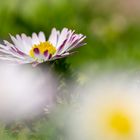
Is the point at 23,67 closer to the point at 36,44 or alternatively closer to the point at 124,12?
the point at 36,44

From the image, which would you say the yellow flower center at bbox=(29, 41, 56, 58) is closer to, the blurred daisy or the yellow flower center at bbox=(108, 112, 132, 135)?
the blurred daisy

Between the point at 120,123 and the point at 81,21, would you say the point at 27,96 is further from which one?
the point at 81,21

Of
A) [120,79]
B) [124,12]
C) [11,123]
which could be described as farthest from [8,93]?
[124,12]

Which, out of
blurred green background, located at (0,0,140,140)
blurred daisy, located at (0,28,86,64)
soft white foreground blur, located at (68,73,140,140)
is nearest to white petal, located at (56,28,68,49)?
blurred daisy, located at (0,28,86,64)

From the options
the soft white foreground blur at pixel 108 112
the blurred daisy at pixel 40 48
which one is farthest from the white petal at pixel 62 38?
the soft white foreground blur at pixel 108 112

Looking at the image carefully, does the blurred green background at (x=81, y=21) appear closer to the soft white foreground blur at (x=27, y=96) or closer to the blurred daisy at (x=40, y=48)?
the blurred daisy at (x=40, y=48)

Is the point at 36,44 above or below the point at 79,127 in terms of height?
above

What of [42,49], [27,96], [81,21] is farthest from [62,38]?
[81,21]
